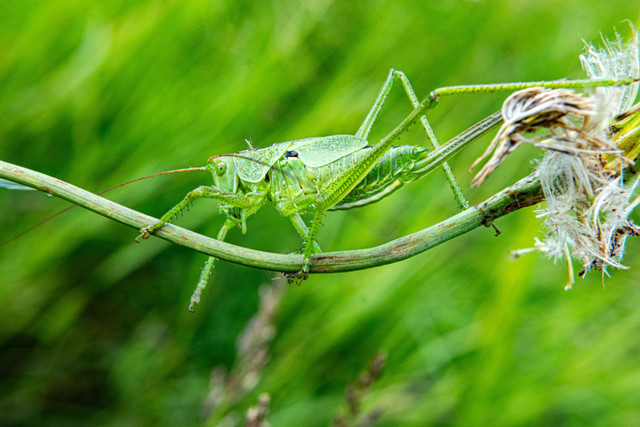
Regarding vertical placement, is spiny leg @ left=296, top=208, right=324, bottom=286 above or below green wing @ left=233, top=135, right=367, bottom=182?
below

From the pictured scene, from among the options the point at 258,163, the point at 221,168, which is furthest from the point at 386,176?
the point at 221,168

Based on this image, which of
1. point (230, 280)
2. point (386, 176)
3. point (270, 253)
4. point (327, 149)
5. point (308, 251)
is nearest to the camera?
point (270, 253)

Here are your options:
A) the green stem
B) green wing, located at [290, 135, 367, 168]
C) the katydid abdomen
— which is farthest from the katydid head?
the green stem

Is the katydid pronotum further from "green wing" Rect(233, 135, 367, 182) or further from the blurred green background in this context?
the blurred green background

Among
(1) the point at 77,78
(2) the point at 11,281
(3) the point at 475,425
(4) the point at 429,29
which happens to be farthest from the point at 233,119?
(3) the point at 475,425

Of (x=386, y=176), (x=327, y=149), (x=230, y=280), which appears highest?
(x=327, y=149)

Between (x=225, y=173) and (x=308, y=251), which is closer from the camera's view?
(x=308, y=251)

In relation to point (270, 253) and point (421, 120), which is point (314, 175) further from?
point (270, 253)

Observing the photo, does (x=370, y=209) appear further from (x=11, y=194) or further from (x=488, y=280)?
A: (x=11, y=194)
